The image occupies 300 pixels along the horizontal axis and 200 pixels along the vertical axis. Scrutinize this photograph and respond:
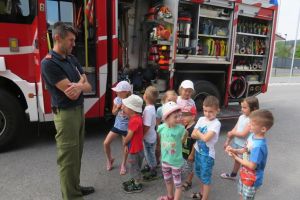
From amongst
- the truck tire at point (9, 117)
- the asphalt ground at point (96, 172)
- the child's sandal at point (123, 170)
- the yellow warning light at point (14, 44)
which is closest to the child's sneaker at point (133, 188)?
the asphalt ground at point (96, 172)

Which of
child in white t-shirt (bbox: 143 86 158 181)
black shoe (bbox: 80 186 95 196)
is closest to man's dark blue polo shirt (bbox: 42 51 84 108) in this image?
child in white t-shirt (bbox: 143 86 158 181)

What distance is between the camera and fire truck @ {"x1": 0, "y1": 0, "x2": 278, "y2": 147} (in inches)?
171

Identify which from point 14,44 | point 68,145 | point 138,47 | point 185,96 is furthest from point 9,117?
point 138,47

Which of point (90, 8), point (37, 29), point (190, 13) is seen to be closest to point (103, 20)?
point (90, 8)

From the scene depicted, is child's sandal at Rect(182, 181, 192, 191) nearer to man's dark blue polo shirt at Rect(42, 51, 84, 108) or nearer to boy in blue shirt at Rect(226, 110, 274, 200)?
boy in blue shirt at Rect(226, 110, 274, 200)

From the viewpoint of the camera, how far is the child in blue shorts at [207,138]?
3.08 meters

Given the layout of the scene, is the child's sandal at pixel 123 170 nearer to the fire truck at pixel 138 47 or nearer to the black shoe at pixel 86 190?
the black shoe at pixel 86 190

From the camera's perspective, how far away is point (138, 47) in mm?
6082

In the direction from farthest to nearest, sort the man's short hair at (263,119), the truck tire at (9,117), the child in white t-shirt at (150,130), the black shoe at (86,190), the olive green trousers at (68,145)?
1. the truck tire at (9,117)
2. the child in white t-shirt at (150,130)
3. the black shoe at (86,190)
4. the olive green trousers at (68,145)
5. the man's short hair at (263,119)

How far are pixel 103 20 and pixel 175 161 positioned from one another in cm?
272

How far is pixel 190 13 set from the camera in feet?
19.5

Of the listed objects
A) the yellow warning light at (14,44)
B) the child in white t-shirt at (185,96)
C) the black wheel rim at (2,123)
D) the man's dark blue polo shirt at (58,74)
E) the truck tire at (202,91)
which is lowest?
the black wheel rim at (2,123)

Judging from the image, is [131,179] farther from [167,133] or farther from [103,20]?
[103,20]

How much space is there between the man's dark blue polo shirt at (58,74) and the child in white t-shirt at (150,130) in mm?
920
